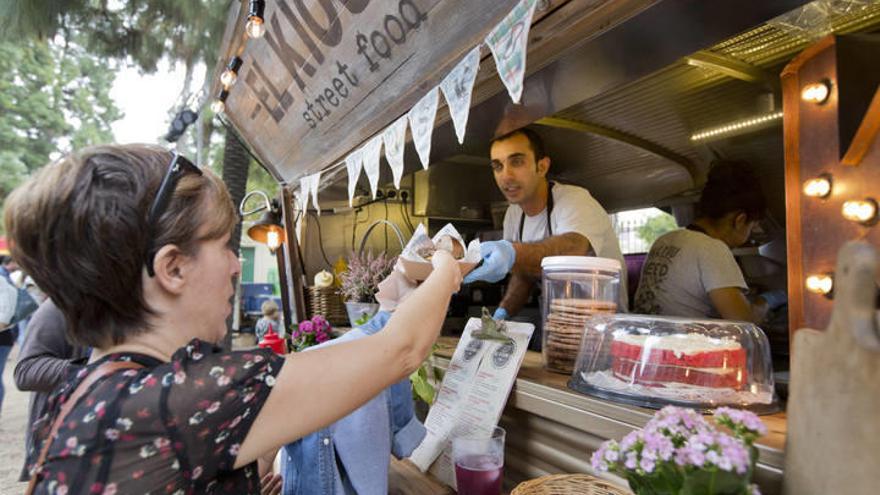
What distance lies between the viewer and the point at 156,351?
1.08 metres

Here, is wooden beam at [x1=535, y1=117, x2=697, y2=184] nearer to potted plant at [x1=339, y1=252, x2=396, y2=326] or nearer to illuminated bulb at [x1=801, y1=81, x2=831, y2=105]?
potted plant at [x1=339, y1=252, x2=396, y2=326]

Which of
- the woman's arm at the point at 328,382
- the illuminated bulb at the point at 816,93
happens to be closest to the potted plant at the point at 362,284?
the woman's arm at the point at 328,382

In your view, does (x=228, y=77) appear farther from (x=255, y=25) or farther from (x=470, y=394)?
(x=470, y=394)

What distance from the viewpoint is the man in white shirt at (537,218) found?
2.33 metres

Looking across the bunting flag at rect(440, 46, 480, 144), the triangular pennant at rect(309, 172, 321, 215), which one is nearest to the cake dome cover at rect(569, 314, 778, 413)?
the bunting flag at rect(440, 46, 480, 144)

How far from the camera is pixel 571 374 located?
1695 mm

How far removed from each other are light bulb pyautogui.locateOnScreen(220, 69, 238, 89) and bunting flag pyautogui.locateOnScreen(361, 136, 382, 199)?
2.27 meters

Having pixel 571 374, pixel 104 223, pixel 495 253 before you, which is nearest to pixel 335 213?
pixel 495 253

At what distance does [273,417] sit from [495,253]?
45.2 inches

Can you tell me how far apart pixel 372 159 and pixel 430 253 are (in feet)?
4.63

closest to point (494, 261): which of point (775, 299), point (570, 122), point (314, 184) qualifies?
point (570, 122)

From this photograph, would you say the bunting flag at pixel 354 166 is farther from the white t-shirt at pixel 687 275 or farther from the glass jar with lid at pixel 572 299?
the white t-shirt at pixel 687 275

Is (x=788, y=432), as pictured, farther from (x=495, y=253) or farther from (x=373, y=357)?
(x=495, y=253)

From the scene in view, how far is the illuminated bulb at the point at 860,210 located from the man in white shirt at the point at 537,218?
980mm
